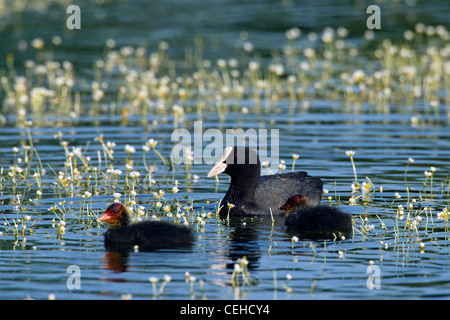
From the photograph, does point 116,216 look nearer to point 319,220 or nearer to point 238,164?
point 319,220

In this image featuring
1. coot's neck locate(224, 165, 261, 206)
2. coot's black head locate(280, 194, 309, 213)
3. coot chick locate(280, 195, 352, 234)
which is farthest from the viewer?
coot's neck locate(224, 165, 261, 206)

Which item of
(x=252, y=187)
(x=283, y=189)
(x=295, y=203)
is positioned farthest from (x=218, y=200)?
(x=295, y=203)

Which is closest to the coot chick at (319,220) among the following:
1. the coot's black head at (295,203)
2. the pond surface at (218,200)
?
the pond surface at (218,200)

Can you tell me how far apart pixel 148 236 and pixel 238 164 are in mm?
2726

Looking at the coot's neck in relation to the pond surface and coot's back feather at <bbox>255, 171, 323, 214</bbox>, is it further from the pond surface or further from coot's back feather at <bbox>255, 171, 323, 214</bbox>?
the pond surface

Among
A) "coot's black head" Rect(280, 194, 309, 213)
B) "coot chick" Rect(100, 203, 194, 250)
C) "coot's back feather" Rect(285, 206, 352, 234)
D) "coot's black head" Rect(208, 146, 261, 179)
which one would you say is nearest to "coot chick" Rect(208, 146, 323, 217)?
"coot's black head" Rect(208, 146, 261, 179)

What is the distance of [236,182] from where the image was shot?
1287cm

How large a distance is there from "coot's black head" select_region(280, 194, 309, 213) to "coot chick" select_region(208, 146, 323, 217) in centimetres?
57

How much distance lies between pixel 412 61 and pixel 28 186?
13.7 m

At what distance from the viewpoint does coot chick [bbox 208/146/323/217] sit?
12.8 metres

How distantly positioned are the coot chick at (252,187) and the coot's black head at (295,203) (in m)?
0.57

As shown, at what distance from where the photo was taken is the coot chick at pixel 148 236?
10.6m

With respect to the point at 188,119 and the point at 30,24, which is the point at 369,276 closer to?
the point at 188,119

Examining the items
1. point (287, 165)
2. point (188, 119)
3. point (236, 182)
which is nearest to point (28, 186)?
point (236, 182)
